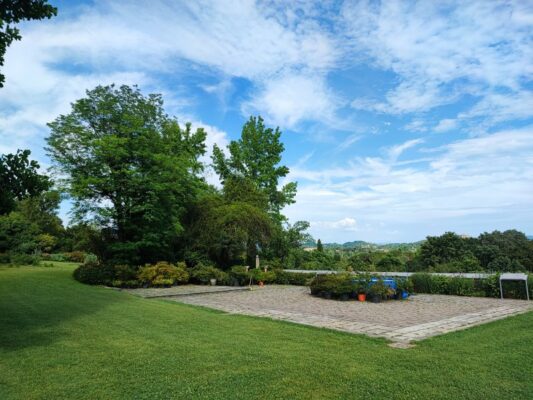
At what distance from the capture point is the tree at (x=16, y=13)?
437 cm

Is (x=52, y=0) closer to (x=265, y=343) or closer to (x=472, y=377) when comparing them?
(x=265, y=343)

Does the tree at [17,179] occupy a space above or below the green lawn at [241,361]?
above

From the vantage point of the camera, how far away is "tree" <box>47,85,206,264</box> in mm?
16250

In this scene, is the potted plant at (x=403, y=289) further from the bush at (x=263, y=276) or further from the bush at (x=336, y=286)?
the bush at (x=263, y=276)

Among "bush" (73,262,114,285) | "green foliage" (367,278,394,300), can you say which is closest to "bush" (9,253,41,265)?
"bush" (73,262,114,285)

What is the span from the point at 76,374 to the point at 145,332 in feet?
7.63

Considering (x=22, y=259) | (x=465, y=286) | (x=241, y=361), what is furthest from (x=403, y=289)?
(x=22, y=259)

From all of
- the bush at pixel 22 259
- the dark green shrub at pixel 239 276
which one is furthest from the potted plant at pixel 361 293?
the bush at pixel 22 259

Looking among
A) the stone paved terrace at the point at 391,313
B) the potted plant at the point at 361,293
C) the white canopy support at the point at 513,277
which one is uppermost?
the white canopy support at the point at 513,277

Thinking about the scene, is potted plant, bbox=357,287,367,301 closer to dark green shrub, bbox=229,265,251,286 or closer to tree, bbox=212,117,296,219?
dark green shrub, bbox=229,265,251,286

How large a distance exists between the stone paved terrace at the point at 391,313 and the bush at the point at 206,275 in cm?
499

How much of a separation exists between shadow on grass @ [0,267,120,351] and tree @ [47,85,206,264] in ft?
11.9

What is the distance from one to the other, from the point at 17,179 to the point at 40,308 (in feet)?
18.2

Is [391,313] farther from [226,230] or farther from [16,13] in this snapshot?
[226,230]
